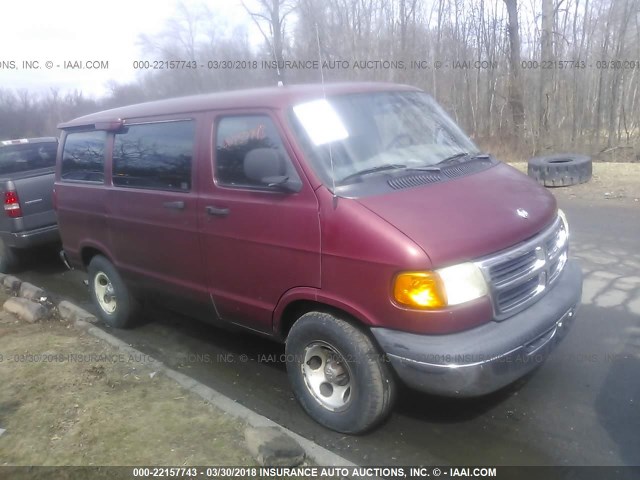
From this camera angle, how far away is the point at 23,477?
3061 mm

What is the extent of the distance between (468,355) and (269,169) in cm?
161

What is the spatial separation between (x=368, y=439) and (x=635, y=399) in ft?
5.75

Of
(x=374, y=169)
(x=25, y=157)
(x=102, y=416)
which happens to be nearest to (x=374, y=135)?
(x=374, y=169)

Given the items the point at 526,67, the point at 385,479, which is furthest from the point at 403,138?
the point at 526,67

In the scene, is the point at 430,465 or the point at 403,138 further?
the point at 403,138

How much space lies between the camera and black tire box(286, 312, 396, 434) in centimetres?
312

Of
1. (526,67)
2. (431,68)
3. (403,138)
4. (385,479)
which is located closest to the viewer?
(385,479)

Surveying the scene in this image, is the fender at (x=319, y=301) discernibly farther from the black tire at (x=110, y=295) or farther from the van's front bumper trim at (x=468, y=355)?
the black tire at (x=110, y=295)

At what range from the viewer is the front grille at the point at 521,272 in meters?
3.01

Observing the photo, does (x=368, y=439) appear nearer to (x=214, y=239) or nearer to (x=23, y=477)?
(x=214, y=239)

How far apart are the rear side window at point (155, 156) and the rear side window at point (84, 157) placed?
300 millimetres

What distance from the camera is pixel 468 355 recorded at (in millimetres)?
2859

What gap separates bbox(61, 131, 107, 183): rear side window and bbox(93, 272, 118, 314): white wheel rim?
961mm

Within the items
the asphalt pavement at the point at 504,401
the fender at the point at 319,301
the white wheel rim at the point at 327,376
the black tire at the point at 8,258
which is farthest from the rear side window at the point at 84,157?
the white wheel rim at the point at 327,376
